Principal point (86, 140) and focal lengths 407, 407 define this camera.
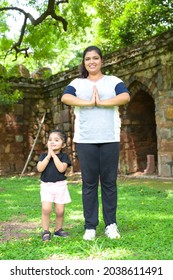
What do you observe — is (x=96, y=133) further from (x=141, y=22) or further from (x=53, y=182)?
(x=141, y=22)

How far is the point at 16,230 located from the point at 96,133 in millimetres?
1378

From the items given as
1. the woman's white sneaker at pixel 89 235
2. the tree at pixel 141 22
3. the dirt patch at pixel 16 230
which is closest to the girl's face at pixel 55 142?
the woman's white sneaker at pixel 89 235

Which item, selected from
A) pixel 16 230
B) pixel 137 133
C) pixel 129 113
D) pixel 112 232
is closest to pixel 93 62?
pixel 112 232

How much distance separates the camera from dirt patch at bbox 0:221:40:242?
379cm

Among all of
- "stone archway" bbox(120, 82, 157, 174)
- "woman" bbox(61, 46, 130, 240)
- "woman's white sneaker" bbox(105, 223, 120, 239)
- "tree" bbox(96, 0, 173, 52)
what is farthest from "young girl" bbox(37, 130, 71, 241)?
"tree" bbox(96, 0, 173, 52)

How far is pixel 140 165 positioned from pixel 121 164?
59cm

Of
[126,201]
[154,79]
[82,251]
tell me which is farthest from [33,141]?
[82,251]

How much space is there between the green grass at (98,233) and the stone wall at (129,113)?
3.62 m

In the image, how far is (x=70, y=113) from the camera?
12.9 meters

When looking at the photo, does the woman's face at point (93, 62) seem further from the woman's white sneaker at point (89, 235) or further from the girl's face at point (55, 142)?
the woman's white sneaker at point (89, 235)

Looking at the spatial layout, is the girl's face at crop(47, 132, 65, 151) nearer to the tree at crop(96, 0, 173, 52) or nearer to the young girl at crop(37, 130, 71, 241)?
the young girl at crop(37, 130, 71, 241)

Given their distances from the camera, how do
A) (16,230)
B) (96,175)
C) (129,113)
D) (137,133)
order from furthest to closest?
(137,133) < (129,113) < (16,230) < (96,175)

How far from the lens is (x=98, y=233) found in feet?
12.0

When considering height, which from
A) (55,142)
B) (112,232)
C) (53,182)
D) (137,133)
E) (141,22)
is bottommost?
(112,232)
